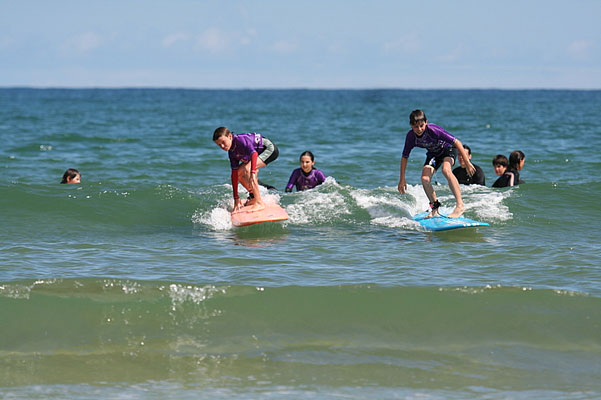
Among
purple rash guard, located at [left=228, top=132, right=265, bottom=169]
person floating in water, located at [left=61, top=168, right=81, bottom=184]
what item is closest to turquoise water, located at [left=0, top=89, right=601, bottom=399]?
person floating in water, located at [left=61, top=168, right=81, bottom=184]

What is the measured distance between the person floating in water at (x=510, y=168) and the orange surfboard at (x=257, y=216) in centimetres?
494

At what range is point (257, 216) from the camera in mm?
11305

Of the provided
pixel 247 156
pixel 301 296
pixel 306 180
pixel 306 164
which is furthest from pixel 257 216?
pixel 301 296

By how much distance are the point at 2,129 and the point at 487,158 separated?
86.5ft

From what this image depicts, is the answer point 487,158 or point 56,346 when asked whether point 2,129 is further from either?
point 56,346

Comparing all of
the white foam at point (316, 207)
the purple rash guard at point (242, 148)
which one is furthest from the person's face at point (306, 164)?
the purple rash guard at point (242, 148)

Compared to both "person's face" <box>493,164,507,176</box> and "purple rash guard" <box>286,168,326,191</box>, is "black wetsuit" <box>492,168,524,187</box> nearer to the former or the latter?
"person's face" <box>493,164,507,176</box>

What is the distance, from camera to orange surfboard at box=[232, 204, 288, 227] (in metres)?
11.2

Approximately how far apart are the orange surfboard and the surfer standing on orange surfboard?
125 mm

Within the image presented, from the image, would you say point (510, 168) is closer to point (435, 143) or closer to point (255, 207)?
point (435, 143)

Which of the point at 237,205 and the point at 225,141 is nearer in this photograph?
the point at 225,141

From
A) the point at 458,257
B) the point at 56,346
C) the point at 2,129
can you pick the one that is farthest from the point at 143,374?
the point at 2,129

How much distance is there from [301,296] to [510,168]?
7.78 metres

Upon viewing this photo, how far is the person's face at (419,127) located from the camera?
10508 millimetres
